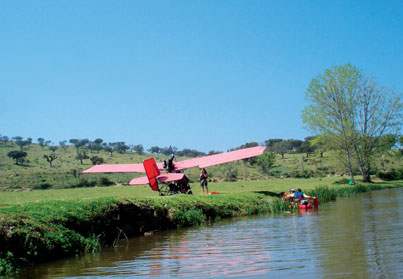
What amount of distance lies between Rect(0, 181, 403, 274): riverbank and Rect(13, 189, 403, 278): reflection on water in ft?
1.43

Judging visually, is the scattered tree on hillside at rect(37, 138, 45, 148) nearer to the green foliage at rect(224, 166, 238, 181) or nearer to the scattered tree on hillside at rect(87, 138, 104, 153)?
the scattered tree on hillside at rect(87, 138, 104, 153)

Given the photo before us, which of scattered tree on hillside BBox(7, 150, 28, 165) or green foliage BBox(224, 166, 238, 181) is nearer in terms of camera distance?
green foliage BBox(224, 166, 238, 181)

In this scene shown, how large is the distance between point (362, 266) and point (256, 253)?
7.66 ft

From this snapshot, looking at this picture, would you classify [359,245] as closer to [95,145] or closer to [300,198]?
[300,198]

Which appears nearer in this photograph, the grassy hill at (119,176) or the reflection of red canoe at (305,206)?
the reflection of red canoe at (305,206)

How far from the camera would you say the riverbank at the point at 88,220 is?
8445 millimetres

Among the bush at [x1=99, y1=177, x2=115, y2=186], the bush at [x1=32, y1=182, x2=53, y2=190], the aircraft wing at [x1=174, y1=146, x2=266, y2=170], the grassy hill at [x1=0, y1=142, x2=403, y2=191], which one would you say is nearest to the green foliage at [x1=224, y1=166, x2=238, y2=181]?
the grassy hill at [x1=0, y1=142, x2=403, y2=191]

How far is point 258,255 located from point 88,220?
16.3 ft

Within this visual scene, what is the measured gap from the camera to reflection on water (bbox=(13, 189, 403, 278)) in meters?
6.68

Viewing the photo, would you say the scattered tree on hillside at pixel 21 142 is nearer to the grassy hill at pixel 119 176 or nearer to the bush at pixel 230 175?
the grassy hill at pixel 119 176

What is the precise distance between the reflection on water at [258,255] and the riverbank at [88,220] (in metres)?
0.44

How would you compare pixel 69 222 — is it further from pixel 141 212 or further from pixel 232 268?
pixel 232 268

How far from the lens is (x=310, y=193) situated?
2384 cm

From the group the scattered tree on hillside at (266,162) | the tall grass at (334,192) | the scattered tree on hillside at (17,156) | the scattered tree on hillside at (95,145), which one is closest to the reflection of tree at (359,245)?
the tall grass at (334,192)
